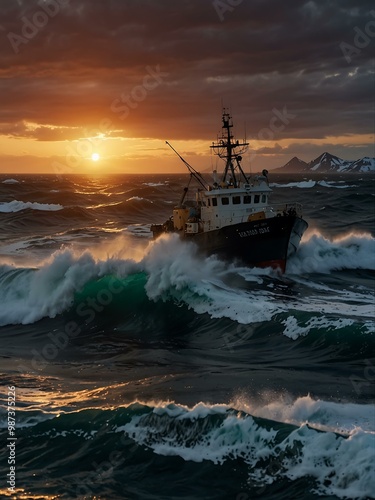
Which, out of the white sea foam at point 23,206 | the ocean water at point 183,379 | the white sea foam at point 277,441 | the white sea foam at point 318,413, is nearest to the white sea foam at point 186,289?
the ocean water at point 183,379

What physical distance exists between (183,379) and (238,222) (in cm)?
1723

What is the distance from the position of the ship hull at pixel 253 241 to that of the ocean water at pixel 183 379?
1.90 feet

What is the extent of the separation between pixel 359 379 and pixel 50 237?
39.6 metres

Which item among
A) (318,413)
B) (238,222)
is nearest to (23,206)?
(238,222)

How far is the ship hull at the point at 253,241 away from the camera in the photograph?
28906 mm

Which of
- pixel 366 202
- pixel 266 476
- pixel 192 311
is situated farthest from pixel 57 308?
pixel 366 202

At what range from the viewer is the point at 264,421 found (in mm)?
10219

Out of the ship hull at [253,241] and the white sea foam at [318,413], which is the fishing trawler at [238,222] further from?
the white sea foam at [318,413]

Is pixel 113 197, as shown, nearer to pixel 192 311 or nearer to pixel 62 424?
pixel 192 311

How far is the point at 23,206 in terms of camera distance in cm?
7619

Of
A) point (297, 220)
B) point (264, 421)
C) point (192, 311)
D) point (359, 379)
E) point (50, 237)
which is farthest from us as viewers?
point (50, 237)

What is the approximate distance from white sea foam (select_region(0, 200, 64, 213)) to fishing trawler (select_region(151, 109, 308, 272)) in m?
44.9

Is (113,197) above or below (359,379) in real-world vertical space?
above

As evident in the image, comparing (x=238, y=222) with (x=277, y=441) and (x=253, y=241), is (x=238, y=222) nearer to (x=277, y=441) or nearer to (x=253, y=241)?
(x=253, y=241)
